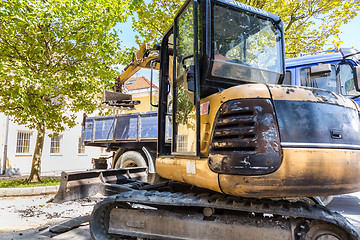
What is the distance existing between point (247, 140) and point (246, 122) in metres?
0.16

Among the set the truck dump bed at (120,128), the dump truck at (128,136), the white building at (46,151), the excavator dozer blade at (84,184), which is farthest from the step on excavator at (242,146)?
the white building at (46,151)

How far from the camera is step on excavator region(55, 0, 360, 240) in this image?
2254 millimetres

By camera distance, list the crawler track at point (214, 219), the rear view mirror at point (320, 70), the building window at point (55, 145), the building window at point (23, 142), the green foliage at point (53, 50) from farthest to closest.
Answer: the building window at point (55, 145) → the building window at point (23, 142) → the green foliage at point (53, 50) → the rear view mirror at point (320, 70) → the crawler track at point (214, 219)

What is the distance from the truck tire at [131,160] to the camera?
7766mm

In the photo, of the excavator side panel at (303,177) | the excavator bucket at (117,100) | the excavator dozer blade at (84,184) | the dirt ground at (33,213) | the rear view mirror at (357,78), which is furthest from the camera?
the excavator bucket at (117,100)

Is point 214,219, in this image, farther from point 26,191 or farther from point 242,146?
point 26,191

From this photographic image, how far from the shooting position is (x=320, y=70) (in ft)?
20.0

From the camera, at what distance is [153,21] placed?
11.0 meters

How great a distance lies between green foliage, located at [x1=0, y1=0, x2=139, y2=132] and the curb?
81.5 inches

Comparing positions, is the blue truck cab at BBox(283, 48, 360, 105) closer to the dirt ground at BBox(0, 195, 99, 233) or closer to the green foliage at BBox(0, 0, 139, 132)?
the dirt ground at BBox(0, 195, 99, 233)

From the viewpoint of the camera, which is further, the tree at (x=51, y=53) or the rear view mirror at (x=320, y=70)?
the tree at (x=51, y=53)

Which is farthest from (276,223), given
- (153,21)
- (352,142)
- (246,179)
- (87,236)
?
(153,21)

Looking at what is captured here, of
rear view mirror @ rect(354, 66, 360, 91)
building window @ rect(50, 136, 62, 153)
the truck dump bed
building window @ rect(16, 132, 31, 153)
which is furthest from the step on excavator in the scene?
building window @ rect(50, 136, 62, 153)

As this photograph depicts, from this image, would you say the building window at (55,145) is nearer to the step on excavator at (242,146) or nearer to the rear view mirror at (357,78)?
the step on excavator at (242,146)
